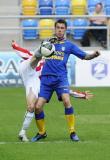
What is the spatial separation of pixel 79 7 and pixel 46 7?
1099 millimetres

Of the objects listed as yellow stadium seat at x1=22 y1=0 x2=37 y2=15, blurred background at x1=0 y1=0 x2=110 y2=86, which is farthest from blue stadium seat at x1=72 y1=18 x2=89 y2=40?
yellow stadium seat at x1=22 y1=0 x2=37 y2=15

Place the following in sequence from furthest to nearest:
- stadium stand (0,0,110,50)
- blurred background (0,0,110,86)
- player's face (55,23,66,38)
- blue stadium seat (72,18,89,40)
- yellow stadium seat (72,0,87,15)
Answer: yellow stadium seat (72,0,87,15)
blue stadium seat (72,18,89,40)
stadium stand (0,0,110,50)
blurred background (0,0,110,86)
player's face (55,23,66,38)

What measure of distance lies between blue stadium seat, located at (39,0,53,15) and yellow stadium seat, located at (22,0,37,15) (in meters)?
0.21

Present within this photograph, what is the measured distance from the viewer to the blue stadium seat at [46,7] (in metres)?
22.8

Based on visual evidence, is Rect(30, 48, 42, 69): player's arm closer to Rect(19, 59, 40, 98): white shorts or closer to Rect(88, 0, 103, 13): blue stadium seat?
Rect(19, 59, 40, 98): white shorts

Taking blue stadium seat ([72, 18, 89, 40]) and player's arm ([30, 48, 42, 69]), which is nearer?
player's arm ([30, 48, 42, 69])

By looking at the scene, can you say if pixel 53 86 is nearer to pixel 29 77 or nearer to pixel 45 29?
pixel 29 77

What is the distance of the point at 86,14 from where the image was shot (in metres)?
22.9

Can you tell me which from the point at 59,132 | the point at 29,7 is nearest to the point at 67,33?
the point at 29,7

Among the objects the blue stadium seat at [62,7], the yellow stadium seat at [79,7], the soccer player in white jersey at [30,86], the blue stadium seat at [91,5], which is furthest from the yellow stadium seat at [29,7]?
the soccer player in white jersey at [30,86]

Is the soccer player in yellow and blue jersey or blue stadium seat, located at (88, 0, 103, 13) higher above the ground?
the soccer player in yellow and blue jersey

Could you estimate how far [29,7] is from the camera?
22.8 metres

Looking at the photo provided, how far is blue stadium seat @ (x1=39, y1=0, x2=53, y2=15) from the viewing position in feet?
74.7

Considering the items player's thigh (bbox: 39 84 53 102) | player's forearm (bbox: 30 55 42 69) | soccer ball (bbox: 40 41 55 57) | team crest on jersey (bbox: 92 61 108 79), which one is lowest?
team crest on jersey (bbox: 92 61 108 79)
